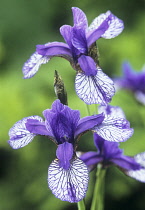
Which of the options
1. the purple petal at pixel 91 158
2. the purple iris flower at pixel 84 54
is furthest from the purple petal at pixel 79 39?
the purple petal at pixel 91 158

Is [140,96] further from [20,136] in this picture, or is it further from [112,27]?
[20,136]

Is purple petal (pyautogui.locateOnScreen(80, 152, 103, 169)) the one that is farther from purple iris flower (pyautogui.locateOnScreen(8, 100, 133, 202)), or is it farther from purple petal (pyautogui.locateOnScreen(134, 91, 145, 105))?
purple petal (pyautogui.locateOnScreen(134, 91, 145, 105))

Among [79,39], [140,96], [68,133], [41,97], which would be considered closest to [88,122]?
[68,133]

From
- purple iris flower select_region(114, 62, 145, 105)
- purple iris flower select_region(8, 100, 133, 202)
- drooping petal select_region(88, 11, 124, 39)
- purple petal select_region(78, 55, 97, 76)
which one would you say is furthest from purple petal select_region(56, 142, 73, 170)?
purple iris flower select_region(114, 62, 145, 105)

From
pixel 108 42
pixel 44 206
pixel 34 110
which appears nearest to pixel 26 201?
pixel 44 206

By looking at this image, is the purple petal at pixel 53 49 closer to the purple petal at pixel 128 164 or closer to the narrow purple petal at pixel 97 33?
the narrow purple petal at pixel 97 33

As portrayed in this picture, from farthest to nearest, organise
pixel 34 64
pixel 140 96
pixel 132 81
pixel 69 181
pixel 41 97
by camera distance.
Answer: pixel 41 97
pixel 132 81
pixel 140 96
pixel 34 64
pixel 69 181

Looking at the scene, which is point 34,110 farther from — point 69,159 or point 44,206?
point 69,159
